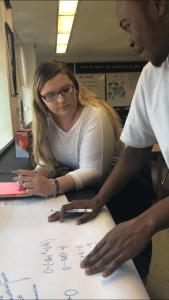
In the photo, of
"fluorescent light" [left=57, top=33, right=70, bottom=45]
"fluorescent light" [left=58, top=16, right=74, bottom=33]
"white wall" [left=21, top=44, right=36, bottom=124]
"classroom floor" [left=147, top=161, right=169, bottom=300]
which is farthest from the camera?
"white wall" [left=21, top=44, right=36, bottom=124]

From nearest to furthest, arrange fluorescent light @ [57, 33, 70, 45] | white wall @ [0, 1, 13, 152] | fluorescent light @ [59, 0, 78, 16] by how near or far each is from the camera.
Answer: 1. white wall @ [0, 1, 13, 152]
2. fluorescent light @ [59, 0, 78, 16]
3. fluorescent light @ [57, 33, 70, 45]

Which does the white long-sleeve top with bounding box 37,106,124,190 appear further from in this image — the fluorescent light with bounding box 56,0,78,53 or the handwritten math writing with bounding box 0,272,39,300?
the fluorescent light with bounding box 56,0,78,53

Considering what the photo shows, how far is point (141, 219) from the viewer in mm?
536

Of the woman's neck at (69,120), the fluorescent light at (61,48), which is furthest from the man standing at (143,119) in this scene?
the fluorescent light at (61,48)

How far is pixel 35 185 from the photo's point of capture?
34.1 inches

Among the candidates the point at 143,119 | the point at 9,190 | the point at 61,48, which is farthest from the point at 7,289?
the point at 61,48

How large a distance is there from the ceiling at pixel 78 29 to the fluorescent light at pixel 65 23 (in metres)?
0.08

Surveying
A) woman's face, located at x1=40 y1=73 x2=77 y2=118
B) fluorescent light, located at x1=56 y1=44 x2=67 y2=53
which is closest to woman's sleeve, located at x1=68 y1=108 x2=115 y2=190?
woman's face, located at x1=40 y1=73 x2=77 y2=118

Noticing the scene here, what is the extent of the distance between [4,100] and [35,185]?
74.2 inches

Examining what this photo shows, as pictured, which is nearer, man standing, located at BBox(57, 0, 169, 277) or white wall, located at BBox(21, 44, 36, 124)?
man standing, located at BBox(57, 0, 169, 277)

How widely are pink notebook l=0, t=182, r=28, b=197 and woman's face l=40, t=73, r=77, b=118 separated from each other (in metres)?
0.40

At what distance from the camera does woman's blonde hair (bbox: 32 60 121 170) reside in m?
1.11

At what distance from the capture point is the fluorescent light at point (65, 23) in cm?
374

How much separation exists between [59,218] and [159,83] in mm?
484
